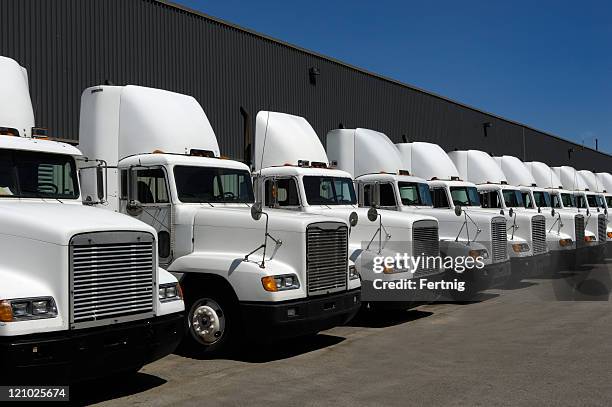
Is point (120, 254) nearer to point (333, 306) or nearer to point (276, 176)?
point (333, 306)

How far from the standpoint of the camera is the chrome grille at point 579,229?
773 inches

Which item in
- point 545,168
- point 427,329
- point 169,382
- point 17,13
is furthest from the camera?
point 545,168

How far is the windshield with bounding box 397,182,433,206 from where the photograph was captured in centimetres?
1399

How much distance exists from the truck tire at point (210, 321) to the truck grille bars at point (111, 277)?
1.90 metres

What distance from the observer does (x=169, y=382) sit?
24.9 ft

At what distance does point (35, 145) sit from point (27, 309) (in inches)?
98.2

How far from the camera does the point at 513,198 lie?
19297 millimetres

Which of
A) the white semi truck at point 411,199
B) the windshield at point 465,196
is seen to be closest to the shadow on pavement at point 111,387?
the white semi truck at point 411,199

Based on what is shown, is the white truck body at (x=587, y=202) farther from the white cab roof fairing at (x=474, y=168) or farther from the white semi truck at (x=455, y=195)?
the white semi truck at (x=455, y=195)

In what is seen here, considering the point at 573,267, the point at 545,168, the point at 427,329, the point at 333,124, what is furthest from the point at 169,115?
the point at 545,168

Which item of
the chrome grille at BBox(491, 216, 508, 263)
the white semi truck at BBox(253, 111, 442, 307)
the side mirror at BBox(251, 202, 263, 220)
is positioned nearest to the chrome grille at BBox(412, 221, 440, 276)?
the white semi truck at BBox(253, 111, 442, 307)

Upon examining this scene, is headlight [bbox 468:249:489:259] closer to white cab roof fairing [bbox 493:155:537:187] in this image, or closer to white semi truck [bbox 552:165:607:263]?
white semi truck [bbox 552:165:607:263]

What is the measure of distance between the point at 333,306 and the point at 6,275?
4.36 meters

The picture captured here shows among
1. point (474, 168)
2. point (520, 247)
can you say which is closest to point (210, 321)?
point (520, 247)
